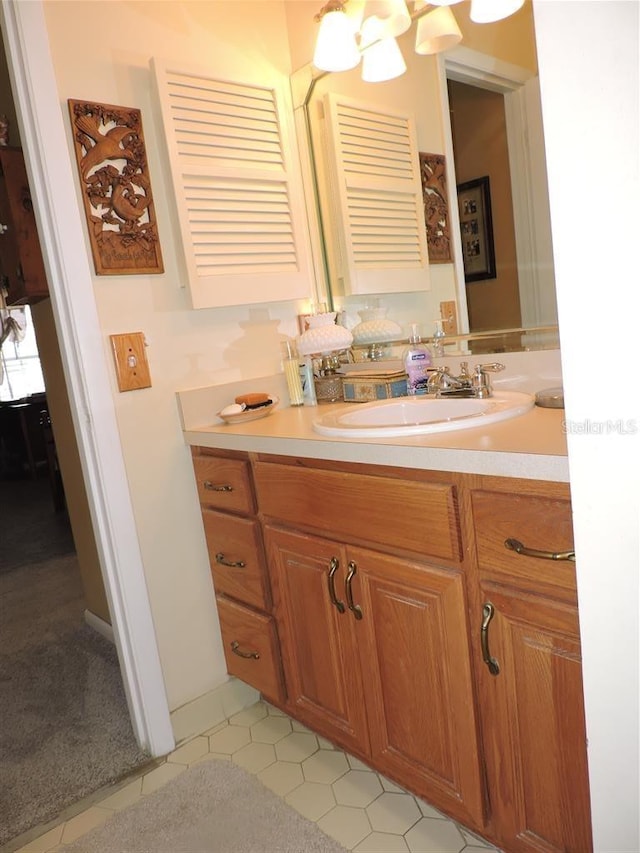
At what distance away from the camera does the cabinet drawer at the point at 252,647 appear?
152cm

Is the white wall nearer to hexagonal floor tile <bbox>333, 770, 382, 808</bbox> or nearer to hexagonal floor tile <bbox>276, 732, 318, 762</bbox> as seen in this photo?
hexagonal floor tile <bbox>333, 770, 382, 808</bbox>

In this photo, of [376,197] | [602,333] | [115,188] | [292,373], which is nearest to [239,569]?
[292,373]

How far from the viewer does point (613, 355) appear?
44 centimetres

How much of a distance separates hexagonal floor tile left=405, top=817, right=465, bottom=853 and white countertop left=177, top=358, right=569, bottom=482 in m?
0.82

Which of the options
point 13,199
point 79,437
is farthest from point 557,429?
point 13,199

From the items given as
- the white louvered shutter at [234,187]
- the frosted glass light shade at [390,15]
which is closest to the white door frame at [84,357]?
the white louvered shutter at [234,187]

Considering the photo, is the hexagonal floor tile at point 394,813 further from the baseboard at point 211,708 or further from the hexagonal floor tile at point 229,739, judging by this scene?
the baseboard at point 211,708

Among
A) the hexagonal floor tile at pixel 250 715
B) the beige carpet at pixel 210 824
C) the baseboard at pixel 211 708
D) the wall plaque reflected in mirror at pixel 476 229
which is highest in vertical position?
the wall plaque reflected in mirror at pixel 476 229

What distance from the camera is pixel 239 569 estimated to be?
1.57 meters

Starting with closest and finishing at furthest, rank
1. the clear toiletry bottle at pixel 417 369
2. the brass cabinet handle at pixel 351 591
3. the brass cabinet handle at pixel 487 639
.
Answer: the brass cabinet handle at pixel 487 639 → the brass cabinet handle at pixel 351 591 → the clear toiletry bottle at pixel 417 369

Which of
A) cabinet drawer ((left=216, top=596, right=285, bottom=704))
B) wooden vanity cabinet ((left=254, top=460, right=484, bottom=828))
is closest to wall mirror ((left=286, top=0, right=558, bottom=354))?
wooden vanity cabinet ((left=254, top=460, right=484, bottom=828))

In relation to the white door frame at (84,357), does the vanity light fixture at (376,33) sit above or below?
above

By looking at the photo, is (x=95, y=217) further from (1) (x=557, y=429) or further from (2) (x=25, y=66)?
(1) (x=557, y=429)

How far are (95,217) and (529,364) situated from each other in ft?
3.67
